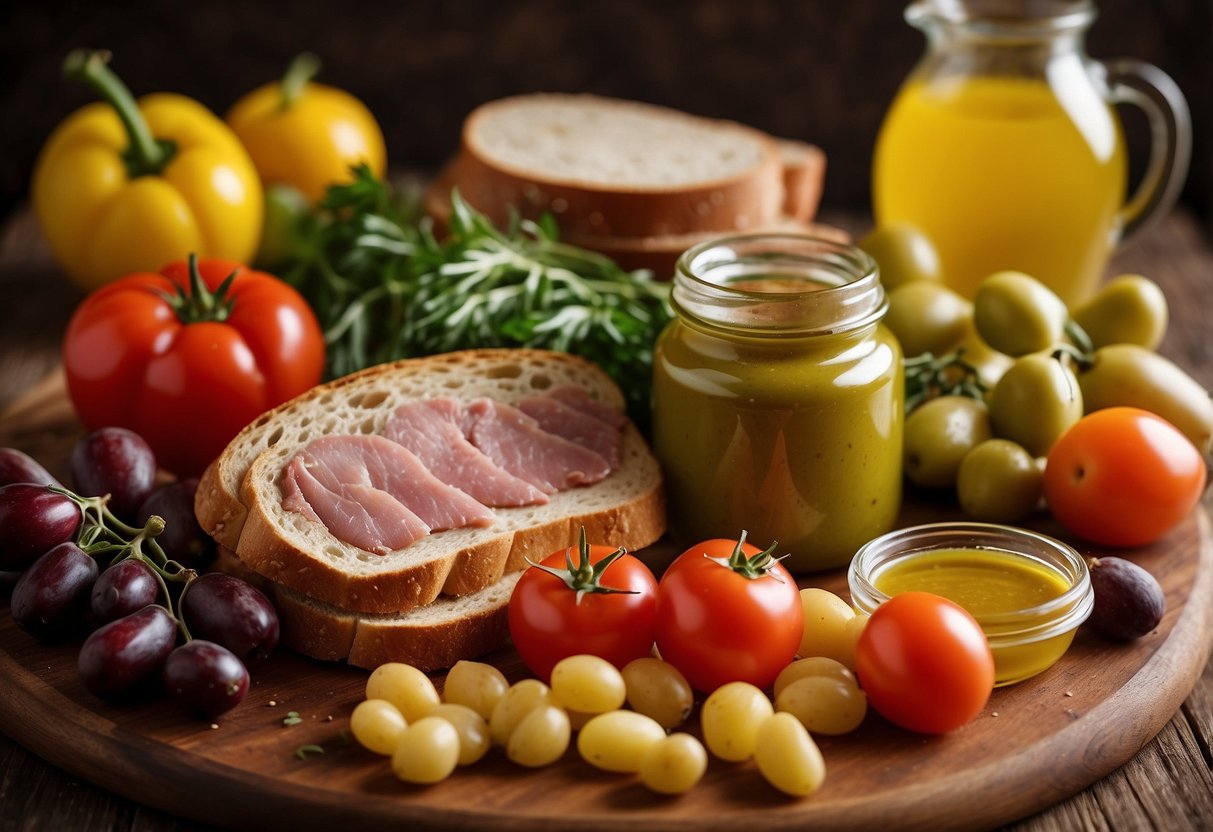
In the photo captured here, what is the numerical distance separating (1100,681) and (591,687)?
0.96m

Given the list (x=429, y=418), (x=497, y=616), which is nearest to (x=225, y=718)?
(x=497, y=616)

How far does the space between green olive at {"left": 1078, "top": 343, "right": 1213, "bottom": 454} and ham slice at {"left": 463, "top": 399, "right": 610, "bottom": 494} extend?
3.86 feet

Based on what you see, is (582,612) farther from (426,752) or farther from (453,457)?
(453,457)

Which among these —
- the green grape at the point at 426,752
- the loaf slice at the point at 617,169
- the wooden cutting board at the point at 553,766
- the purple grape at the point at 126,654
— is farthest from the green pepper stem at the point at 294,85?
the green grape at the point at 426,752

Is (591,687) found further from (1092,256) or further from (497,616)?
(1092,256)

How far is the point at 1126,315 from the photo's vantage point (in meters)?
3.18

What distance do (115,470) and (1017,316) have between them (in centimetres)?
205

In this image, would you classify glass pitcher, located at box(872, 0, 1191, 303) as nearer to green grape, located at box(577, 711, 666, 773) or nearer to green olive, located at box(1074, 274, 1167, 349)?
green olive, located at box(1074, 274, 1167, 349)

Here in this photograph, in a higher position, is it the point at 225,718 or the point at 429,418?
the point at 429,418

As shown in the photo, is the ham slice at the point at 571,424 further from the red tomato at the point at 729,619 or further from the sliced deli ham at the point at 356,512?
the red tomato at the point at 729,619

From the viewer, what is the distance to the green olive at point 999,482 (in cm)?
293

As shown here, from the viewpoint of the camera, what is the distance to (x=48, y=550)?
2582 millimetres

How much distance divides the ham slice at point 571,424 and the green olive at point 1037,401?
2.93 ft

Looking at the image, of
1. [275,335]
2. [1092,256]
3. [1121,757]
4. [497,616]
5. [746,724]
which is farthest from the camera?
[1092,256]
